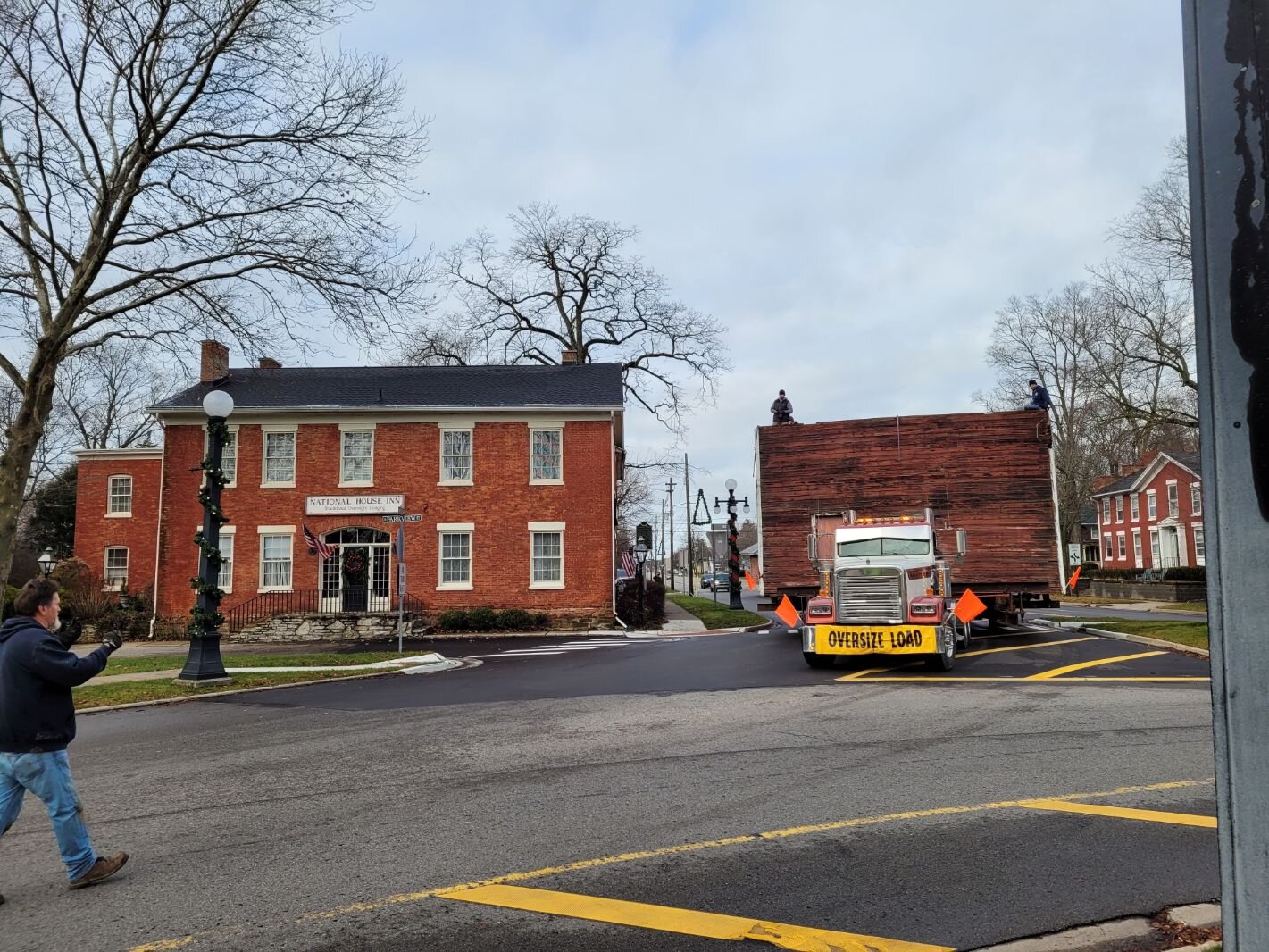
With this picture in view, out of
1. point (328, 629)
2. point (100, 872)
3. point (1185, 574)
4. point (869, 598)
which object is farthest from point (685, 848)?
point (1185, 574)

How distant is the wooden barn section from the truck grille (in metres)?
4.30

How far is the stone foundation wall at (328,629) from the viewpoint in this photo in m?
26.6

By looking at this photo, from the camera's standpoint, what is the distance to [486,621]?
2733 cm

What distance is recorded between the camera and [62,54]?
658 inches

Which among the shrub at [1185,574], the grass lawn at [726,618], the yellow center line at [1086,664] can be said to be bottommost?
the grass lawn at [726,618]

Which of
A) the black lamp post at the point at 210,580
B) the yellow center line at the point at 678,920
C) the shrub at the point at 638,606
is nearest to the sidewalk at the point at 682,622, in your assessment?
the shrub at the point at 638,606

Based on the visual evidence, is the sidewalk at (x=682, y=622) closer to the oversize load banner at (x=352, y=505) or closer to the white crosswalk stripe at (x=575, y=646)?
the white crosswalk stripe at (x=575, y=646)

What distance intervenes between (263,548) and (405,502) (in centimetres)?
498

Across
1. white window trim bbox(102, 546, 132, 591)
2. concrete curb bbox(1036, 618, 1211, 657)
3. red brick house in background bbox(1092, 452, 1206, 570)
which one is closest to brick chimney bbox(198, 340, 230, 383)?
white window trim bbox(102, 546, 132, 591)

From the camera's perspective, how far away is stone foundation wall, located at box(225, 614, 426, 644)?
26641mm

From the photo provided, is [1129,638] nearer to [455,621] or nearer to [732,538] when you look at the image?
[732,538]

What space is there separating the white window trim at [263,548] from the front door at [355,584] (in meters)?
1.70

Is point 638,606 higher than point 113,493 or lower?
lower

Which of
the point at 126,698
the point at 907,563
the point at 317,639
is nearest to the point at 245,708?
the point at 126,698
